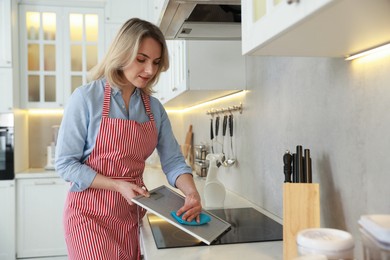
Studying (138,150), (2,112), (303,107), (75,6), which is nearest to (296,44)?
(303,107)

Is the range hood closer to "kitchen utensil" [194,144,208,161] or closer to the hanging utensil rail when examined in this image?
the hanging utensil rail

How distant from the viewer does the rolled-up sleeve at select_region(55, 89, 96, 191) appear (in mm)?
1270

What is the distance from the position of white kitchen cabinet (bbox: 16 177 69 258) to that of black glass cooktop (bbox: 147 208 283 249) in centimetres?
228

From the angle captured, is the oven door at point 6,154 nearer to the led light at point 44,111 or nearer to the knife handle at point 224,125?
the led light at point 44,111

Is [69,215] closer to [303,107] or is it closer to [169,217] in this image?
[169,217]

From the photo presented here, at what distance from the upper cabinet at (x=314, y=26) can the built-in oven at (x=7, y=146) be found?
3100 mm

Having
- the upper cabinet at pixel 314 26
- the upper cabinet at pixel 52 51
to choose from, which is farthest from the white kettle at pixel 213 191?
the upper cabinet at pixel 52 51

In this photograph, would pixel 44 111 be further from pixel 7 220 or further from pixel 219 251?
pixel 219 251

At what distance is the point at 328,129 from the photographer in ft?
3.55

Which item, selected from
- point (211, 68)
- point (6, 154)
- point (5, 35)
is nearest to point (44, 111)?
point (6, 154)

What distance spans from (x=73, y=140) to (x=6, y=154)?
2.43 m

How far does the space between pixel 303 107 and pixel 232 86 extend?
0.65m

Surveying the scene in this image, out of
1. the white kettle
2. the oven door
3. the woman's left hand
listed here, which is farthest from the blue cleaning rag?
the oven door

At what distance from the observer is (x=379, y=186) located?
0.85m
